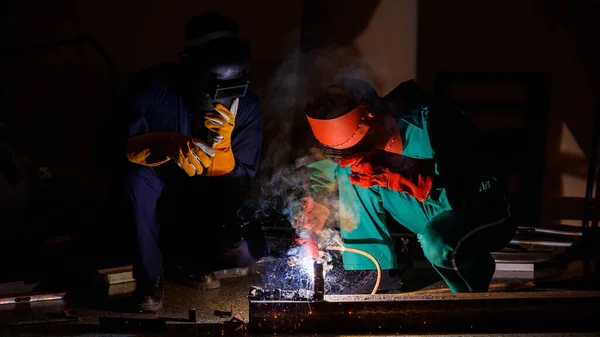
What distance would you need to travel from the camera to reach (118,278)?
4395 millimetres

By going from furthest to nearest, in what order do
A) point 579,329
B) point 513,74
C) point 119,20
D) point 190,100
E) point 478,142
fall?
point 513,74 → point 119,20 → point 190,100 → point 478,142 → point 579,329

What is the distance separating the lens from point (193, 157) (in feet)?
13.4

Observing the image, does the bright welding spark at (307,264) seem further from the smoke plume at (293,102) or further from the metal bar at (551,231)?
the metal bar at (551,231)

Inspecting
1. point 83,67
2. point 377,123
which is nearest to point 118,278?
point 377,123

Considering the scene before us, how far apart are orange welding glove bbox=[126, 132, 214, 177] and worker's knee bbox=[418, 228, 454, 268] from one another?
179cm

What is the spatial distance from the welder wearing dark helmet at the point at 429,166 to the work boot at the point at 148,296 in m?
1.69

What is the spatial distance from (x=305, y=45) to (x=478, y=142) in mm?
3036

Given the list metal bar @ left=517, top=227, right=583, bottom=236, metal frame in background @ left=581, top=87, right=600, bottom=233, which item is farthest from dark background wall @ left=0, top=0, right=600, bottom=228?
metal bar @ left=517, top=227, right=583, bottom=236

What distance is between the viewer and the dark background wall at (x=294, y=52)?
6.11 meters

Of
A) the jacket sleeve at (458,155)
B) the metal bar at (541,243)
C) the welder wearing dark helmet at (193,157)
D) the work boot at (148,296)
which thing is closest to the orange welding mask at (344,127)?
the jacket sleeve at (458,155)

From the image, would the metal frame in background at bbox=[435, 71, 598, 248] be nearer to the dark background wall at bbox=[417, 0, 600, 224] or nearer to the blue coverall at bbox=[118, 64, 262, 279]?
the dark background wall at bbox=[417, 0, 600, 224]

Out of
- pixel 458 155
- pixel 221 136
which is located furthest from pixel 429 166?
pixel 221 136

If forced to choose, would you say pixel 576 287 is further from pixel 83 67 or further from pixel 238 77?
pixel 83 67

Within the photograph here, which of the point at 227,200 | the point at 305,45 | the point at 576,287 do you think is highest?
the point at 305,45
